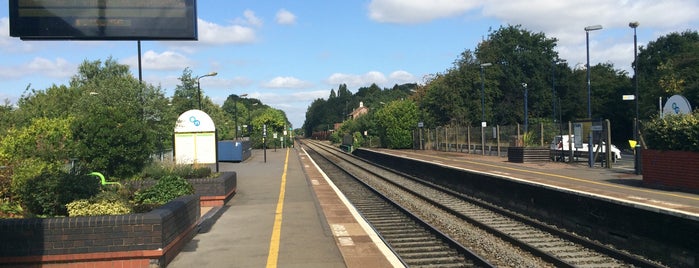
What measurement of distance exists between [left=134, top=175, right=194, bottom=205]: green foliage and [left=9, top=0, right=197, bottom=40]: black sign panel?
3.23m

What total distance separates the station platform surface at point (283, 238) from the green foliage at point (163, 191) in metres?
0.93

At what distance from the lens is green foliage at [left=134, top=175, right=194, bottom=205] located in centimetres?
1129

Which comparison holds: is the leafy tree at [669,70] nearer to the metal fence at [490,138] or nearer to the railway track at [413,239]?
the metal fence at [490,138]

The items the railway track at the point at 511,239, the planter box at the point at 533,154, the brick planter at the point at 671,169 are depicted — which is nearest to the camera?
the railway track at the point at 511,239

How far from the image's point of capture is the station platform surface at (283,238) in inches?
324

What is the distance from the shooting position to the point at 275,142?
74875 mm

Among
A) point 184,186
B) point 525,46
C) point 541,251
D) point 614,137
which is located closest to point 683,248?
point 541,251

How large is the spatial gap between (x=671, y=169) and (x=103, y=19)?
17.1 m

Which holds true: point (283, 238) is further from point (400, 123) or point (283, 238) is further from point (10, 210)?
point (400, 123)

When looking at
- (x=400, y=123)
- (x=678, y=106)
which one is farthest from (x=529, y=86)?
(x=678, y=106)

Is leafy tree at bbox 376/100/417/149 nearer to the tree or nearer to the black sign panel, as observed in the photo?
the tree

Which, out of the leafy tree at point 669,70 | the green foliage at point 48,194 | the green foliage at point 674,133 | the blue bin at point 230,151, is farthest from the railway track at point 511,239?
the leafy tree at point 669,70

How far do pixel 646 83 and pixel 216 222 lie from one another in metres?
63.4

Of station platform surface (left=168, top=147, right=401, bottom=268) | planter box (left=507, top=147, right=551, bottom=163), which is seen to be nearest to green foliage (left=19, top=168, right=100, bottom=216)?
station platform surface (left=168, top=147, right=401, bottom=268)
